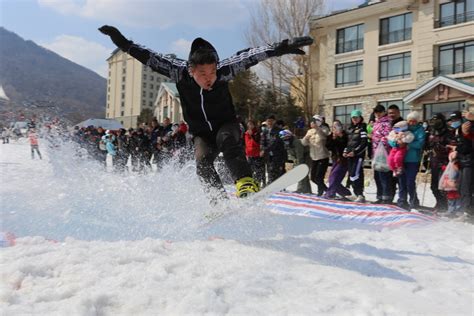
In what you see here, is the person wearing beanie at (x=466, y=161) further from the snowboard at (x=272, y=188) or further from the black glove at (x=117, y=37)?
the black glove at (x=117, y=37)

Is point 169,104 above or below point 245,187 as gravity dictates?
above

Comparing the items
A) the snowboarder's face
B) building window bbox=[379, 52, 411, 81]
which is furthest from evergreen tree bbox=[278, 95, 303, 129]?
the snowboarder's face

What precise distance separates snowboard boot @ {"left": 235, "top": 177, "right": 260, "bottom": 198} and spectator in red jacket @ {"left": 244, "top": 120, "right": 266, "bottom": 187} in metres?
4.96

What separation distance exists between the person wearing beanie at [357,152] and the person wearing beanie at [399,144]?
791 millimetres

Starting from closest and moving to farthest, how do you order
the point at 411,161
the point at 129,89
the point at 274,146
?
the point at 411,161 → the point at 274,146 → the point at 129,89

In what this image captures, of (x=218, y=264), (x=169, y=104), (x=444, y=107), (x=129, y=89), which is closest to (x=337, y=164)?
(x=218, y=264)

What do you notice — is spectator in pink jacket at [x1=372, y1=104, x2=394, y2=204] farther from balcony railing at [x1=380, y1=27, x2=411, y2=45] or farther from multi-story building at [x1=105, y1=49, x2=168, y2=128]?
multi-story building at [x1=105, y1=49, x2=168, y2=128]

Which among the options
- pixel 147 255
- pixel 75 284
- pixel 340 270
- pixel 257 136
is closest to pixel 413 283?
pixel 340 270

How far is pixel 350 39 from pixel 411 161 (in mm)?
21926

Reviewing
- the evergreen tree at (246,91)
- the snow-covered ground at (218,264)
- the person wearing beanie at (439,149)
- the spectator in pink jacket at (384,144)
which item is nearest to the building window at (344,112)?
the evergreen tree at (246,91)

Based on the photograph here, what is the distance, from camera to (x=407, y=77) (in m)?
22.4

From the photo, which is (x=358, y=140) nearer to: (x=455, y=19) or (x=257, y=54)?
(x=257, y=54)

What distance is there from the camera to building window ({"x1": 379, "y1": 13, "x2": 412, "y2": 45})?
883 inches

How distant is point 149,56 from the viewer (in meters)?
3.61
